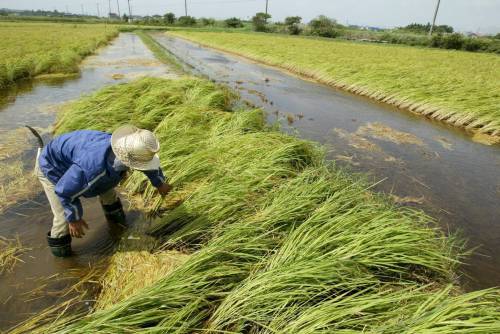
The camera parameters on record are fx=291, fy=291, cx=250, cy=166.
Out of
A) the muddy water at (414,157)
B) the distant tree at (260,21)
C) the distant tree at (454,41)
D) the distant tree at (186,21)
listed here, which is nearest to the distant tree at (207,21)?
the distant tree at (186,21)

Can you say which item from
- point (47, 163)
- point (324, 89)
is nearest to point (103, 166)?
point (47, 163)

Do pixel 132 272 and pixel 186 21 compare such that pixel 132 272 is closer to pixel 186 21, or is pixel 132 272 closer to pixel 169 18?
pixel 186 21

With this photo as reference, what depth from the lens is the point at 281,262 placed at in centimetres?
235

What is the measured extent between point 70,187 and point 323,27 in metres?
59.3

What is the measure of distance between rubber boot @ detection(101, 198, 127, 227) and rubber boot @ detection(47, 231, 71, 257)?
0.50 meters

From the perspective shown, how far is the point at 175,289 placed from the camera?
2131 millimetres

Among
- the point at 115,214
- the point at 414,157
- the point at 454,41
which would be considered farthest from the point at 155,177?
the point at 454,41

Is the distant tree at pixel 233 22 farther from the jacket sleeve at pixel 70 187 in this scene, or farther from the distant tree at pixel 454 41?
the jacket sleeve at pixel 70 187

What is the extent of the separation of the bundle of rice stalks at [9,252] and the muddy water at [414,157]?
4663 millimetres

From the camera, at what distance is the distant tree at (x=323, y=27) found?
5116 centimetres

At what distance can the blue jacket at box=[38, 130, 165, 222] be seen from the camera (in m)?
2.29

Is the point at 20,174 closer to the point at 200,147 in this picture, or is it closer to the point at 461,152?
the point at 200,147

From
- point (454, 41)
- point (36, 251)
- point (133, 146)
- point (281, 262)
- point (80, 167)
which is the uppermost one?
point (454, 41)

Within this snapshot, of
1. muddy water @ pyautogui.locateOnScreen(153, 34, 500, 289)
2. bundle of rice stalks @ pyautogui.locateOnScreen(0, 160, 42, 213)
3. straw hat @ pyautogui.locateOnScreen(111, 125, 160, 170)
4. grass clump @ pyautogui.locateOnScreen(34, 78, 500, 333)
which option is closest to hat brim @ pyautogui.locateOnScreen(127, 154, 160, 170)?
straw hat @ pyautogui.locateOnScreen(111, 125, 160, 170)
